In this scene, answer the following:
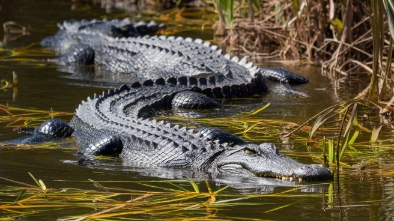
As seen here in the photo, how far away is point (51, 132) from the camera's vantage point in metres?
7.46

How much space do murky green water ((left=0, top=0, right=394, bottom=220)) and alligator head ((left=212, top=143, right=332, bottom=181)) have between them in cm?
8

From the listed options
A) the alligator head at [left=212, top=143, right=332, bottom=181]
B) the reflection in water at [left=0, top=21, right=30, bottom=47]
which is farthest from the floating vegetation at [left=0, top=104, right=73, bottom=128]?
the reflection in water at [left=0, top=21, right=30, bottom=47]

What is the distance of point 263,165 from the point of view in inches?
244

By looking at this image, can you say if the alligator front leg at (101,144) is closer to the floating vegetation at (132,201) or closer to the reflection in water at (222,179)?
the reflection in water at (222,179)

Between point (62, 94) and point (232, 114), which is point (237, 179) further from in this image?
point (62, 94)

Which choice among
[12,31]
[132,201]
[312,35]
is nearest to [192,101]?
[312,35]

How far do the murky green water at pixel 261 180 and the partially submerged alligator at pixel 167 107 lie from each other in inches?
7.8

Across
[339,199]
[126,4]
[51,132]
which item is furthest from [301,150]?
[126,4]

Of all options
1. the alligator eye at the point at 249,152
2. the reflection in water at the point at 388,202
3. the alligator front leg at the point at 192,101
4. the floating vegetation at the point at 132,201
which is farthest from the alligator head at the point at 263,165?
the alligator front leg at the point at 192,101

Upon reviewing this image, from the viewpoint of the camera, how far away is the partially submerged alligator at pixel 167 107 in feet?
20.9

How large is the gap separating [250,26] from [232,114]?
3692 mm

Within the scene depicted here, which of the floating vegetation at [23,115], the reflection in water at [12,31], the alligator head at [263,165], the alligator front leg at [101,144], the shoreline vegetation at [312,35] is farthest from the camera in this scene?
the reflection in water at [12,31]

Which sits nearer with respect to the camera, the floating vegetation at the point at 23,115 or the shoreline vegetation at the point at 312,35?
the floating vegetation at the point at 23,115

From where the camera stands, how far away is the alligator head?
232 inches
